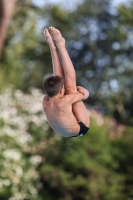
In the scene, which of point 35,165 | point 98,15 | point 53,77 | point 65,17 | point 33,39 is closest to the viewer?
point 53,77

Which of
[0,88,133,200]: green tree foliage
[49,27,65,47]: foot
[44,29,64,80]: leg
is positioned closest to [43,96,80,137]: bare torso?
[44,29,64,80]: leg

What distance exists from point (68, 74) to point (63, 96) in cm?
11

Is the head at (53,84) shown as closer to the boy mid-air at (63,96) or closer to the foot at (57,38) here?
the boy mid-air at (63,96)

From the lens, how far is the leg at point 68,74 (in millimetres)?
2656

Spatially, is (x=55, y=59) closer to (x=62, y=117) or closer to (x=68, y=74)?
(x=68, y=74)

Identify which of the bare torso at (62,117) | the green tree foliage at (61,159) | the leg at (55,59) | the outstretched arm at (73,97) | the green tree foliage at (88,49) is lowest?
the bare torso at (62,117)

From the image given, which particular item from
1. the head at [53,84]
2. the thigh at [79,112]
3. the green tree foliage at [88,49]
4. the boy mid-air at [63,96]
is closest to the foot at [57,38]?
the boy mid-air at [63,96]

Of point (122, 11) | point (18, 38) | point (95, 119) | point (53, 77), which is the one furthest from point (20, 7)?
point (53, 77)

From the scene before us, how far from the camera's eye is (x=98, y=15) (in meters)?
22.6

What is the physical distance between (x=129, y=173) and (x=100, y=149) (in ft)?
2.33

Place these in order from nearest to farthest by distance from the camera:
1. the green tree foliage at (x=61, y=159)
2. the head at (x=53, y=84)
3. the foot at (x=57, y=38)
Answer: the head at (x=53, y=84) < the foot at (x=57, y=38) < the green tree foliage at (x=61, y=159)

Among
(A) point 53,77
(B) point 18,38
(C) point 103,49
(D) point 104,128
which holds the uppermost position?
(C) point 103,49

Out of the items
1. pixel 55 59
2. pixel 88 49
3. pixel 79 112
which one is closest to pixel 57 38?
pixel 55 59

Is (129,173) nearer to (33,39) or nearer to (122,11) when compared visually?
(122,11)
